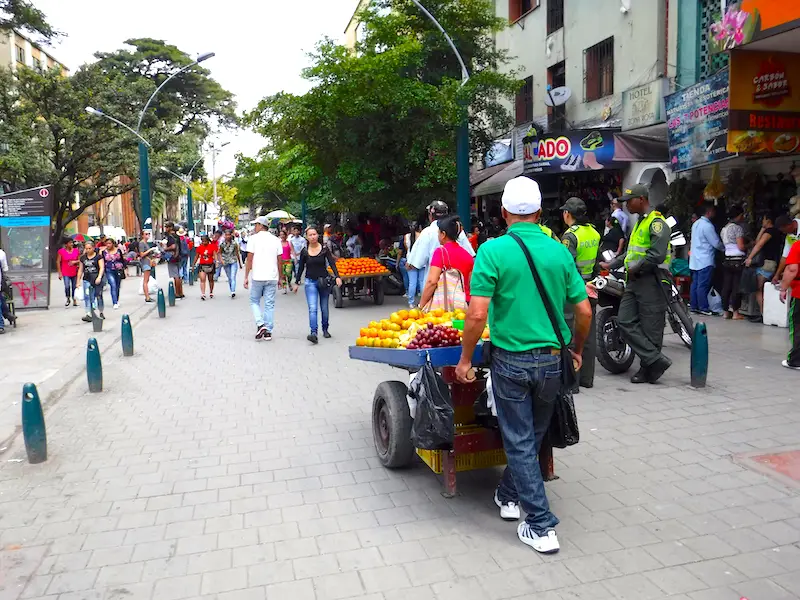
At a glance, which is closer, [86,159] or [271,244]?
[271,244]

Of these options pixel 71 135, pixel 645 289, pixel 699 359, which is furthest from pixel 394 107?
pixel 71 135

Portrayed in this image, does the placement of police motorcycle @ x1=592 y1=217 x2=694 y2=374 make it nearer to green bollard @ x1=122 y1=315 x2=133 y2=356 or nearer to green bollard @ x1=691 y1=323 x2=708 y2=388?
green bollard @ x1=691 y1=323 x2=708 y2=388

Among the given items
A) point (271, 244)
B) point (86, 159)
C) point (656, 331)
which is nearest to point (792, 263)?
point (656, 331)

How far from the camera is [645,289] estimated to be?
23.2 ft

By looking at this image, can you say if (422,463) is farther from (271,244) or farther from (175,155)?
(175,155)

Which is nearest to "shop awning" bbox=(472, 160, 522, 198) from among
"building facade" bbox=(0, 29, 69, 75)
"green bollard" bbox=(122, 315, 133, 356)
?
"green bollard" bbox=(122, 315, 133, 356)

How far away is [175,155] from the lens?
111 feet

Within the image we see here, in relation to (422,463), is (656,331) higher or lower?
higher

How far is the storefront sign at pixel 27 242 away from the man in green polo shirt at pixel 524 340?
13.6 metres

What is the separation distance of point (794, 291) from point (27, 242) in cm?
1425

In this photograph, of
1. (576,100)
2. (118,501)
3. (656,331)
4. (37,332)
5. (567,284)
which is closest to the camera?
(567,284)

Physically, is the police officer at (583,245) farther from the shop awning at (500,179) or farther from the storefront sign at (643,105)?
the shop awning at (500,179)

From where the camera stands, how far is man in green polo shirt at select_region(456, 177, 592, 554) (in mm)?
→ 3660

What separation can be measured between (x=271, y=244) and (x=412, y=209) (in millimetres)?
5866
